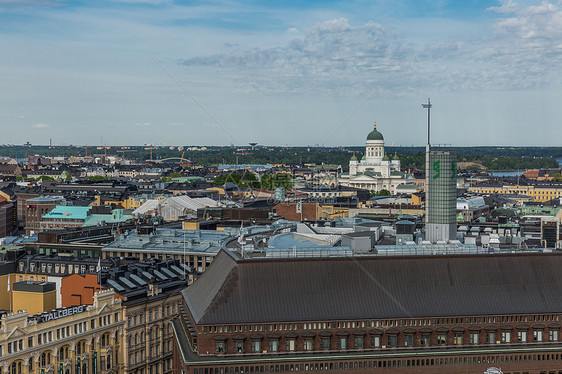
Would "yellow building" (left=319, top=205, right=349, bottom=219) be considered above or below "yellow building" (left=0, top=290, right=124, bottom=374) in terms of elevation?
above

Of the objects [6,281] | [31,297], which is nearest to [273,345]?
[31,297]

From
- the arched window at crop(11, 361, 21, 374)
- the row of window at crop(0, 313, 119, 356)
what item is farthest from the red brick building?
the arched window at crop(11, 361, 21, 374)

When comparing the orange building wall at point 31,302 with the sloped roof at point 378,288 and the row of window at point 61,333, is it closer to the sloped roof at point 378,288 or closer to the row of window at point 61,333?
the row of window at point 61,333

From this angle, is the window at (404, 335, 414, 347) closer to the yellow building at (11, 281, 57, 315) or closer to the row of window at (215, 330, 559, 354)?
the row of window at (215, 330, 559, 354)

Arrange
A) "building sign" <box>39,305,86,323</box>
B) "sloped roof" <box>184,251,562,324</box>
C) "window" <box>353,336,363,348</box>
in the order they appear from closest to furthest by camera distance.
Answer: "sloped roof" <box>184,251,562,324</box>, "window" <box>353,336,363,348</box>, "building sign" <box>39,305,86,323</box>

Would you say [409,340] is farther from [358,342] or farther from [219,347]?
[219,347]

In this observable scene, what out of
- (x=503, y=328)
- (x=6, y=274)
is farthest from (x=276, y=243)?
(x=6, y=274)
